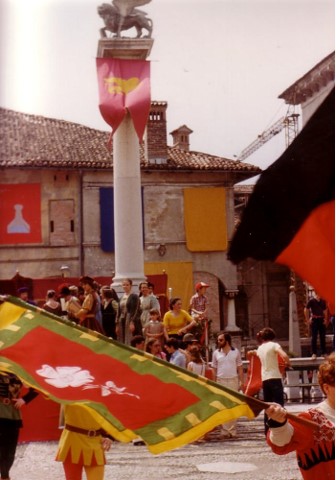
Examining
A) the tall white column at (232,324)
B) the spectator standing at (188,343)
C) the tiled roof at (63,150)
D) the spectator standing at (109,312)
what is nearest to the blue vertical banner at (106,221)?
the tiled roof at (63,150)

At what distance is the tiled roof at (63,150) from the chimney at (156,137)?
0.37 meters

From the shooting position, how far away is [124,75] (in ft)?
59.6

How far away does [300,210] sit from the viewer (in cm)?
390

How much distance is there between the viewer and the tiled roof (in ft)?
112

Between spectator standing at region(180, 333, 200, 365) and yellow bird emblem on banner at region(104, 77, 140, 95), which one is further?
yellow bird emblem on banner at region(104, 77, 140, 95)

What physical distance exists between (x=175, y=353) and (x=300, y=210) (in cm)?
864

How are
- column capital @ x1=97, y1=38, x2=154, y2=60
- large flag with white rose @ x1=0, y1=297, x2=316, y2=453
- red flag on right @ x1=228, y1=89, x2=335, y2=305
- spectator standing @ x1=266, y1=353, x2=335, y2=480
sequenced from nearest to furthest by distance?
red flag on right @ x1=228, y1=89, x2=335, y2=305 < large flag with white rose @ x1=0, y1=297, x2=316, y2=453 < spectator standing @ x1=266, y1=353, x2=335, y2=480 < column capital @ x1=97, y1=38, x2=154, y2=60

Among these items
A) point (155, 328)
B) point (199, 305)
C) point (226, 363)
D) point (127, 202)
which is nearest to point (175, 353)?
point (226, 363)

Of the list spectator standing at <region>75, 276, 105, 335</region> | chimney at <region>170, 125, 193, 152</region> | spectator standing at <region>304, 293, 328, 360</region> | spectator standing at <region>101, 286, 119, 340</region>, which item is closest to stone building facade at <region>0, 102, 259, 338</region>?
chimney at <region>170, 125, 193, 152</region>

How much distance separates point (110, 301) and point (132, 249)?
188 inches

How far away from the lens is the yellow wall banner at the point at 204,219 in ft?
117

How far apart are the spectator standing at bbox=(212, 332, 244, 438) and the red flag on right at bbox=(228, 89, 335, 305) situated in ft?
28.2

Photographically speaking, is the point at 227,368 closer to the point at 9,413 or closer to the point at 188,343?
Answer: the point at 188,343

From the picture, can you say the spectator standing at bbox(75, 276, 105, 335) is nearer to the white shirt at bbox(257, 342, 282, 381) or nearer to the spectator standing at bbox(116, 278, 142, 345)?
the spectator standing at bbox(116, 278, 142, 345)
